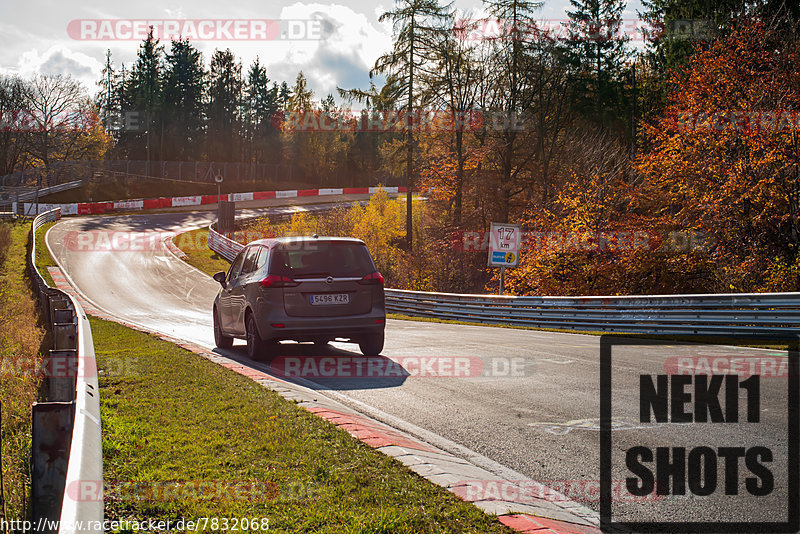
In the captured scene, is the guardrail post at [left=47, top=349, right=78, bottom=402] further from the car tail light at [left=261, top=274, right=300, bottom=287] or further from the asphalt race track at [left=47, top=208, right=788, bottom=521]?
the car tail light at [left=261, top=274, right=300, bottom=287]

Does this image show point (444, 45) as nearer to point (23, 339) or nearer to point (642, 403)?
point (23, 339)

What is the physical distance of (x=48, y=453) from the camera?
3.32 meters

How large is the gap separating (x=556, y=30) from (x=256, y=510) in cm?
4950

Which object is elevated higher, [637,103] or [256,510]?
[637,103]

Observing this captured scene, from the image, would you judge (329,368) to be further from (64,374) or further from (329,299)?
(64,374)

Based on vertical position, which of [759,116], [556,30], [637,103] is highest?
[556,30]

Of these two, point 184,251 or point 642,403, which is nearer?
point 642,403

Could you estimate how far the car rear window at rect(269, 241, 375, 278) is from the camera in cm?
1075

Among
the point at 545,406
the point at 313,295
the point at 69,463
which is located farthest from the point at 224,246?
the point at 69,463

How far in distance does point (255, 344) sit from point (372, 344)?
181cm

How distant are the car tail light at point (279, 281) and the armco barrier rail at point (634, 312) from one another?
874 centimetres

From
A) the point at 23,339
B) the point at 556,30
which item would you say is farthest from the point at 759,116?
the point at 556,30

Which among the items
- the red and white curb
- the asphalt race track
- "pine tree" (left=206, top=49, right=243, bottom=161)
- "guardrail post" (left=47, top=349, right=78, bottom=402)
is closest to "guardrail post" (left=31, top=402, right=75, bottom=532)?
"guardrail post" (left=47, top=349, right=78, bottom=402)

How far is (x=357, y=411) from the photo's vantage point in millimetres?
7203
